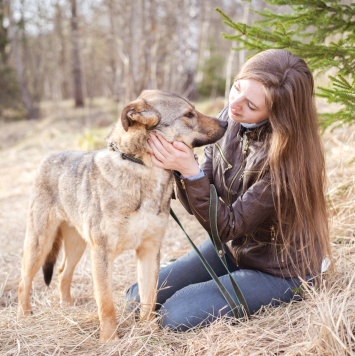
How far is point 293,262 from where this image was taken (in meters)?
3.10

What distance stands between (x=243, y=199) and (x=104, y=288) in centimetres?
111

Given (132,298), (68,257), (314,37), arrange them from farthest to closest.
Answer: (68,257), (314,37), (132,298)

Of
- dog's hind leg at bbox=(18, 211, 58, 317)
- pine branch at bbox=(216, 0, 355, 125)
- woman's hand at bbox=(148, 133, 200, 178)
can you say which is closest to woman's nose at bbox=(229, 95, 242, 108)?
woman's hand at bbox=(148, 133, 200, 178)

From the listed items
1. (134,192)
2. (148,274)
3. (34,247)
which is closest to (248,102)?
(134,192)

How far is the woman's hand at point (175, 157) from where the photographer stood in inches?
114

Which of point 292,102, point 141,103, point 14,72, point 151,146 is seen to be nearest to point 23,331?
point 151,146

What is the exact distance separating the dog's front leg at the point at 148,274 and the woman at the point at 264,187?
0.12 meters

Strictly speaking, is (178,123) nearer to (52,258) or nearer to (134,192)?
(134,192)

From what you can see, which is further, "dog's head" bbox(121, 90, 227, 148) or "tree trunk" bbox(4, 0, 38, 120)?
"tree trunk" bbox(4, 0, 38, 120)

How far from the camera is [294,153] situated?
9.79 feet

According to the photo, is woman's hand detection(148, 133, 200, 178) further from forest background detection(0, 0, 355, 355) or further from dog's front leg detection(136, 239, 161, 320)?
forest background detection(0, 0, 355, 355)

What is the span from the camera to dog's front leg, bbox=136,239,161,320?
3240 millimetres

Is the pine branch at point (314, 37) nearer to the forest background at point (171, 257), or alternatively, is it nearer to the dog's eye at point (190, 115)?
the forest background at point (171, 257)

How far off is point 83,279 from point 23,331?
1547 millimetres
